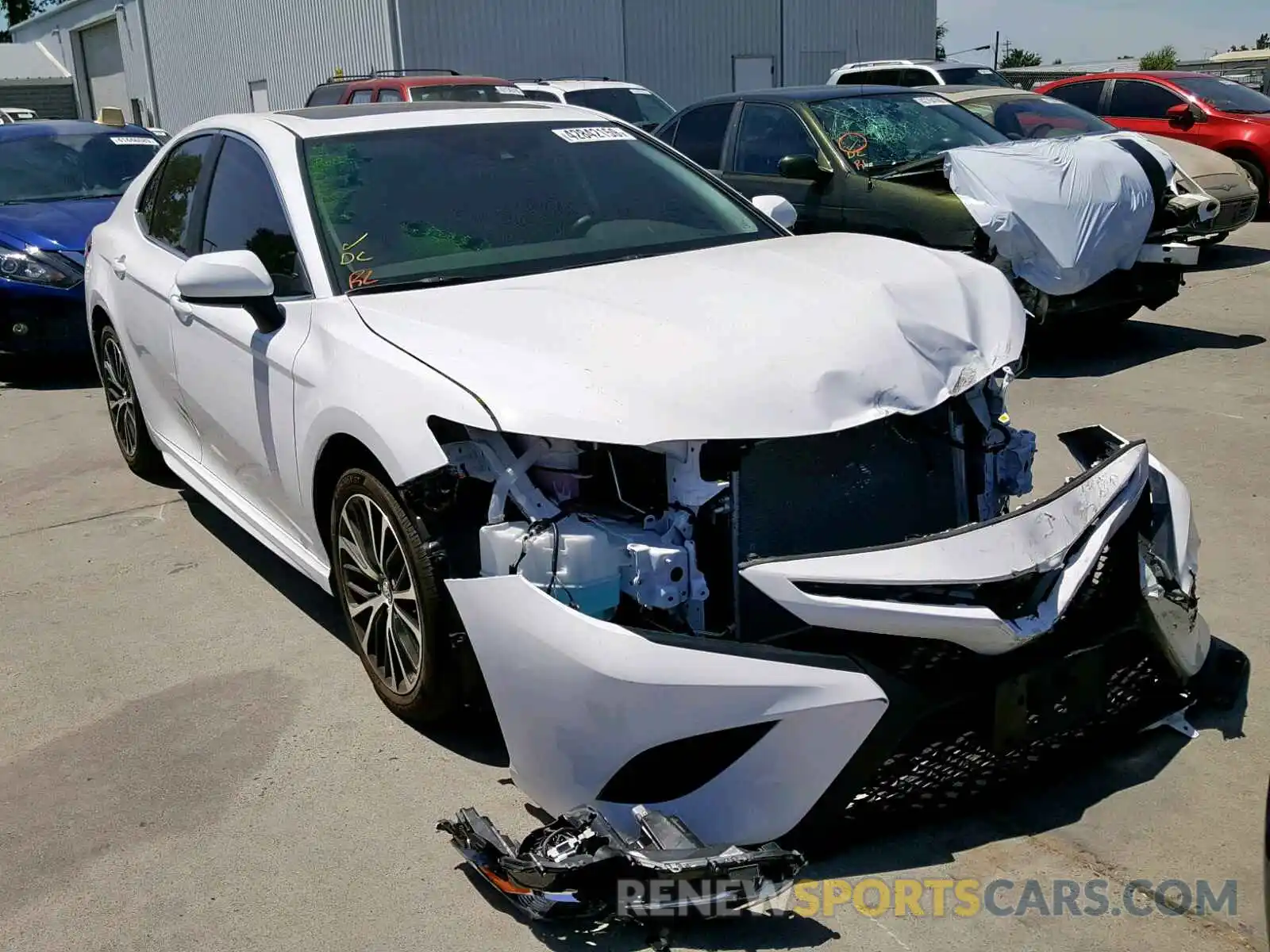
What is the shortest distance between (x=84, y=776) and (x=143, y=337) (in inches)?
82.0

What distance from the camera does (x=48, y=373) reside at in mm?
8852

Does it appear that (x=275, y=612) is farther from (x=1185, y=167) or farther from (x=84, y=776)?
(x=1185, y=167)

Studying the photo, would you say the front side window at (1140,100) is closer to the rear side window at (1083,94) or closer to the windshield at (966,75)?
the rear side window at (1083,94)

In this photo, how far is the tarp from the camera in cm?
702

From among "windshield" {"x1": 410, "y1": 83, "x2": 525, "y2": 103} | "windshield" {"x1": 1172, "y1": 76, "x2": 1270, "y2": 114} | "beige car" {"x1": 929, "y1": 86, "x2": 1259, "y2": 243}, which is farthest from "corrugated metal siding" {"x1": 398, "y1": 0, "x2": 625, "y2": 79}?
"beige car" {"x1": 929, "y1": 86, "x2": 1259, "y2": 243}

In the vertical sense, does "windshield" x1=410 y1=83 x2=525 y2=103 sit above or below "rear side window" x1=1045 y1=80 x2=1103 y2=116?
above

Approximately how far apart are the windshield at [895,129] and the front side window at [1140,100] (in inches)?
231

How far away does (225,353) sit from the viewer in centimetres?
403

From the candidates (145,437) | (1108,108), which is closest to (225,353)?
(145,437)

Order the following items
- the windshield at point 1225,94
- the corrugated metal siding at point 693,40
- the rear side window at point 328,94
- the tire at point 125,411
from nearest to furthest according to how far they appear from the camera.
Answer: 1. the tire at point 125,411
2. the windshield at point 1225,94
3. the rear side window at point 328,94
4. the corrugated metal siding at point 693,40

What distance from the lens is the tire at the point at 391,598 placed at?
3098 mm

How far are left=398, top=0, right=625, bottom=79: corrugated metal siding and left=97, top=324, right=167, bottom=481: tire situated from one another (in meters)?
16.4

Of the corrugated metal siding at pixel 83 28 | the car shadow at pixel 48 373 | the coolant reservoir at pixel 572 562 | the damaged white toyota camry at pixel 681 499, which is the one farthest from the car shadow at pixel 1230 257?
the corrugated metal siding at pixel 83 28

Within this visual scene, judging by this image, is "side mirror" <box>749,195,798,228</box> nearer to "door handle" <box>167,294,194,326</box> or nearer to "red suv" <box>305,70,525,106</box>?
"door handle" <box>167,294,194,326</box>
